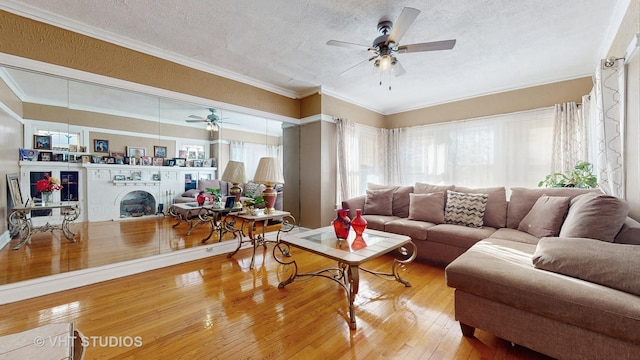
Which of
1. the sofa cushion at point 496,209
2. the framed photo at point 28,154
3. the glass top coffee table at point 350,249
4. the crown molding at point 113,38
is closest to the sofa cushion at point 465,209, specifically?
the sofa cushion at point 496,209

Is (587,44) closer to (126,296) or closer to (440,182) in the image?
(440,182)

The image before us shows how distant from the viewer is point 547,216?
251 centimetres

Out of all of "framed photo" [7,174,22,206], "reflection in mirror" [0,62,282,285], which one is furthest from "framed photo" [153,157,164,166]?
"framed photo" [7,174,22,206]

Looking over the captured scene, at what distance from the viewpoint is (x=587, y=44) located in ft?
9.05

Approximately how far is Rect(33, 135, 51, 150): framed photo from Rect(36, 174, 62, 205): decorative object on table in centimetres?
27

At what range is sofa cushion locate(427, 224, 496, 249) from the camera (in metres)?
2.75

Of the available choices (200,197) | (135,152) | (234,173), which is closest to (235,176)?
(234,173)

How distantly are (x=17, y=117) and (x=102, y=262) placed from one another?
5.21ft

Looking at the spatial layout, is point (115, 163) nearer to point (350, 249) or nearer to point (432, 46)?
point (350, 249)

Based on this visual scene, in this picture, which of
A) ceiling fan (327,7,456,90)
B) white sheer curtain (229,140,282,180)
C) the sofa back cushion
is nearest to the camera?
Answer: ceiling fan (327,7,456,90)

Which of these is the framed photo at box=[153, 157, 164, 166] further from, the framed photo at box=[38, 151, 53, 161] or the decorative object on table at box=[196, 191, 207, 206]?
the framed photo at box=[38, 151, 53, 161]

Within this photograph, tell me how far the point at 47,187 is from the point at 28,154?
1.11 ft

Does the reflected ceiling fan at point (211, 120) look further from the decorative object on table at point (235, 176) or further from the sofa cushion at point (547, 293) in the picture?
the sofa cushion at point (547, 293)

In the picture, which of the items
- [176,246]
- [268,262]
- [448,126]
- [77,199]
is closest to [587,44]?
[448,126]
